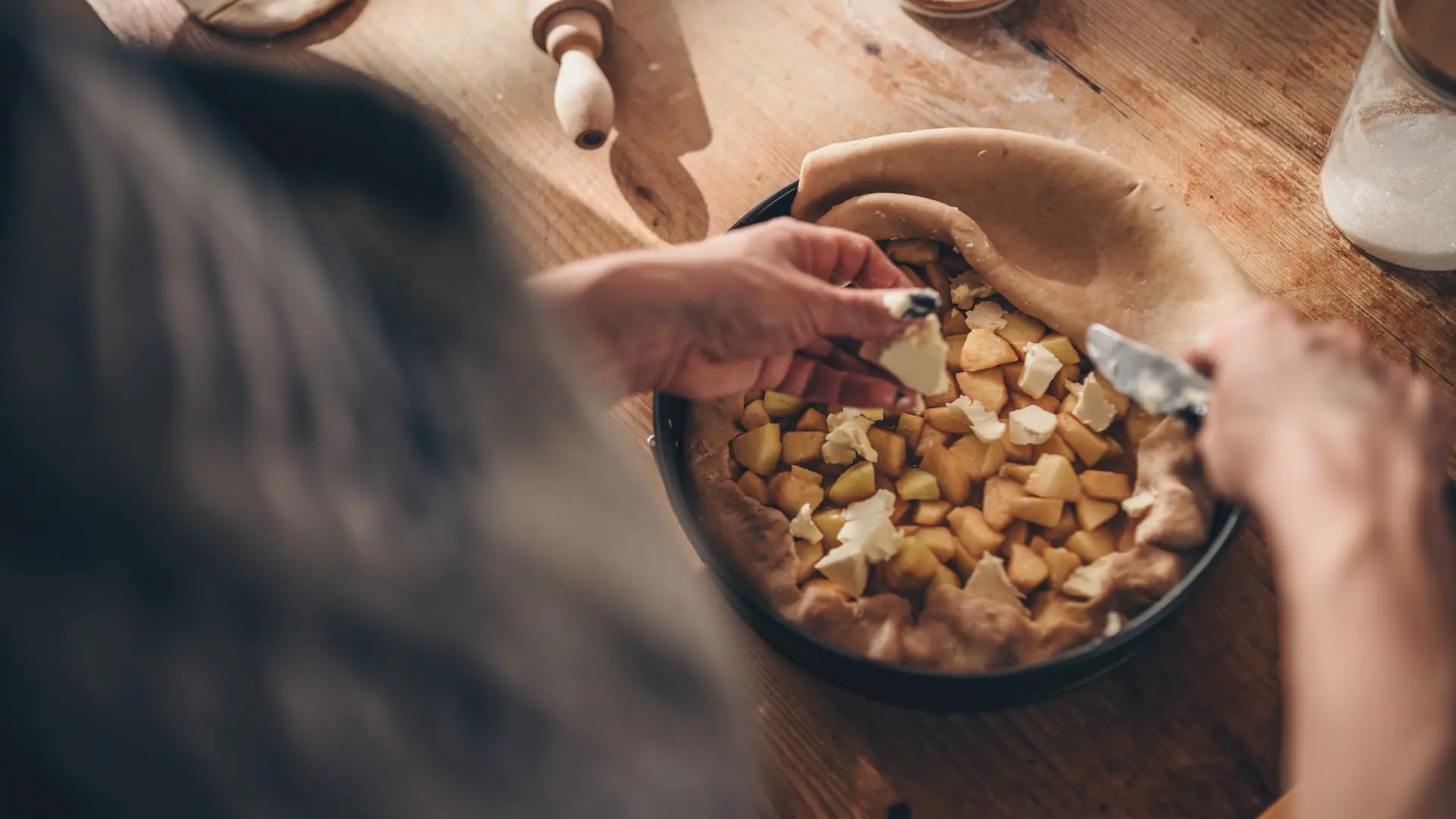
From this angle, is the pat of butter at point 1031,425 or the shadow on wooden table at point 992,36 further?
the shadow on wooden table at point 992,36

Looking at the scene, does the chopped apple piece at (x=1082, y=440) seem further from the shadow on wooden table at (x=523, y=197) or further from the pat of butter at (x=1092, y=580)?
the shadow on wooden table at (x=523, y=197)

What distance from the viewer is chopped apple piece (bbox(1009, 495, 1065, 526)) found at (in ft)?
3.02

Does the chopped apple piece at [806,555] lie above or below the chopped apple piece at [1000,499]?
below

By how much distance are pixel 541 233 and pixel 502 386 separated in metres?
1.02

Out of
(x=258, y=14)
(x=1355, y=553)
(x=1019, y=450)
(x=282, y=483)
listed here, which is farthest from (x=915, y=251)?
(x=258, y=14)

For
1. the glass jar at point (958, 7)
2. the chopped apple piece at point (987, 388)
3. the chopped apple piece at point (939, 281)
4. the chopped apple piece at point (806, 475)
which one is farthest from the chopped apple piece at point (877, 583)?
the glass jar at point (958, 7)

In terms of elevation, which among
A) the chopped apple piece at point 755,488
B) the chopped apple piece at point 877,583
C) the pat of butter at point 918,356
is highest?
the pat of butter at point 918,356

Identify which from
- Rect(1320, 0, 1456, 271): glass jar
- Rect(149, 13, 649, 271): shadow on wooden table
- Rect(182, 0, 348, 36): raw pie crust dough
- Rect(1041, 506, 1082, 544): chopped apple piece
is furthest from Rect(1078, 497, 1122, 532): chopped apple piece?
Rect(182, 0, 348, 36): raw pie crust dough

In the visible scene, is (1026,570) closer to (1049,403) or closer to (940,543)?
(940,543)

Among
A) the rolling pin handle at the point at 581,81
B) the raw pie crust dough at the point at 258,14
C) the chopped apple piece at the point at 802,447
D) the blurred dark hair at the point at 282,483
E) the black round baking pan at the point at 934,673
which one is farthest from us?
the raw pie crust dough at the point at 258,14

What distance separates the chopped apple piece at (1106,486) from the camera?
0.92m

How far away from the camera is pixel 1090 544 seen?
0.91 meters

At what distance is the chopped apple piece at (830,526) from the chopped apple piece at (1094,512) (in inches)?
9.2

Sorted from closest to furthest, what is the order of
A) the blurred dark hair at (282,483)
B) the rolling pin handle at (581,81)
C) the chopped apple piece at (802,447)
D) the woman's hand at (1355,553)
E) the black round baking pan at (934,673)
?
the blurred dark hair at (282,483) → the woman's hand at (1355,553) → the black round baking pan at (934,673) → the chopped apple piece at (802,447) → the rolling pin handle at (581,81)
